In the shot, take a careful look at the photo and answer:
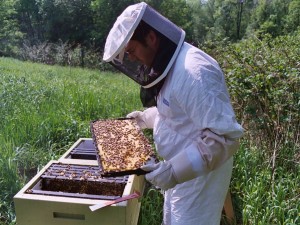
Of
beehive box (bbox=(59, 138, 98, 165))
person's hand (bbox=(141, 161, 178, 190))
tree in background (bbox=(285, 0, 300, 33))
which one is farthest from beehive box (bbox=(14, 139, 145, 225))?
tree in background (bbox=(285, 0, 300, 33))

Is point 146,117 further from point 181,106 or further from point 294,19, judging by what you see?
point 294,19

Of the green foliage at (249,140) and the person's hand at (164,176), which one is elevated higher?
the person's hand at (164,176)

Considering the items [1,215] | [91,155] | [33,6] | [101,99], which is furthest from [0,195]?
[33,6]

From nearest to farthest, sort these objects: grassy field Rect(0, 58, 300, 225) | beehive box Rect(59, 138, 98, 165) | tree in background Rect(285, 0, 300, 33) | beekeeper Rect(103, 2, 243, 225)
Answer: beekeeper Rect(103, 2, 243, 225) → beehive box Rect(59, 138, 98, 165) → grassy field Rect(0, 58, 300, 225) → tree in background Rect(285, 0, 300, 33)

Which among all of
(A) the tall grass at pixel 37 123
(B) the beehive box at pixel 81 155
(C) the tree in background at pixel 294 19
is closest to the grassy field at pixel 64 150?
(A) the tall grass at pixel 37 123

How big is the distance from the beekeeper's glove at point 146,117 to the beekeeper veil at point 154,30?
0.72 meters

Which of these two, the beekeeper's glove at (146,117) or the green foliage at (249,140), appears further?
the green foliage at (249,140)

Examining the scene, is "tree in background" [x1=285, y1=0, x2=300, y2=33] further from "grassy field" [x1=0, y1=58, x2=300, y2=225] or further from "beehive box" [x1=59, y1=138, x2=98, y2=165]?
"beehive box" [x1=59, y1=138, x2=98, y2=165]

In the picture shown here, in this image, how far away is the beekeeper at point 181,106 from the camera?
1557 millimetres

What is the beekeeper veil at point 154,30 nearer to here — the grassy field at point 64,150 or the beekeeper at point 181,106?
the beekeeper at point 181,106

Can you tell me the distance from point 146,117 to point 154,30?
1.02m

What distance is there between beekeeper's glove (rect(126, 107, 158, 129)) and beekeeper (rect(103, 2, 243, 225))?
0.48m

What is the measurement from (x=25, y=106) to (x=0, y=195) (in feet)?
5.68

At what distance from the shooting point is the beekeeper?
156 cm
